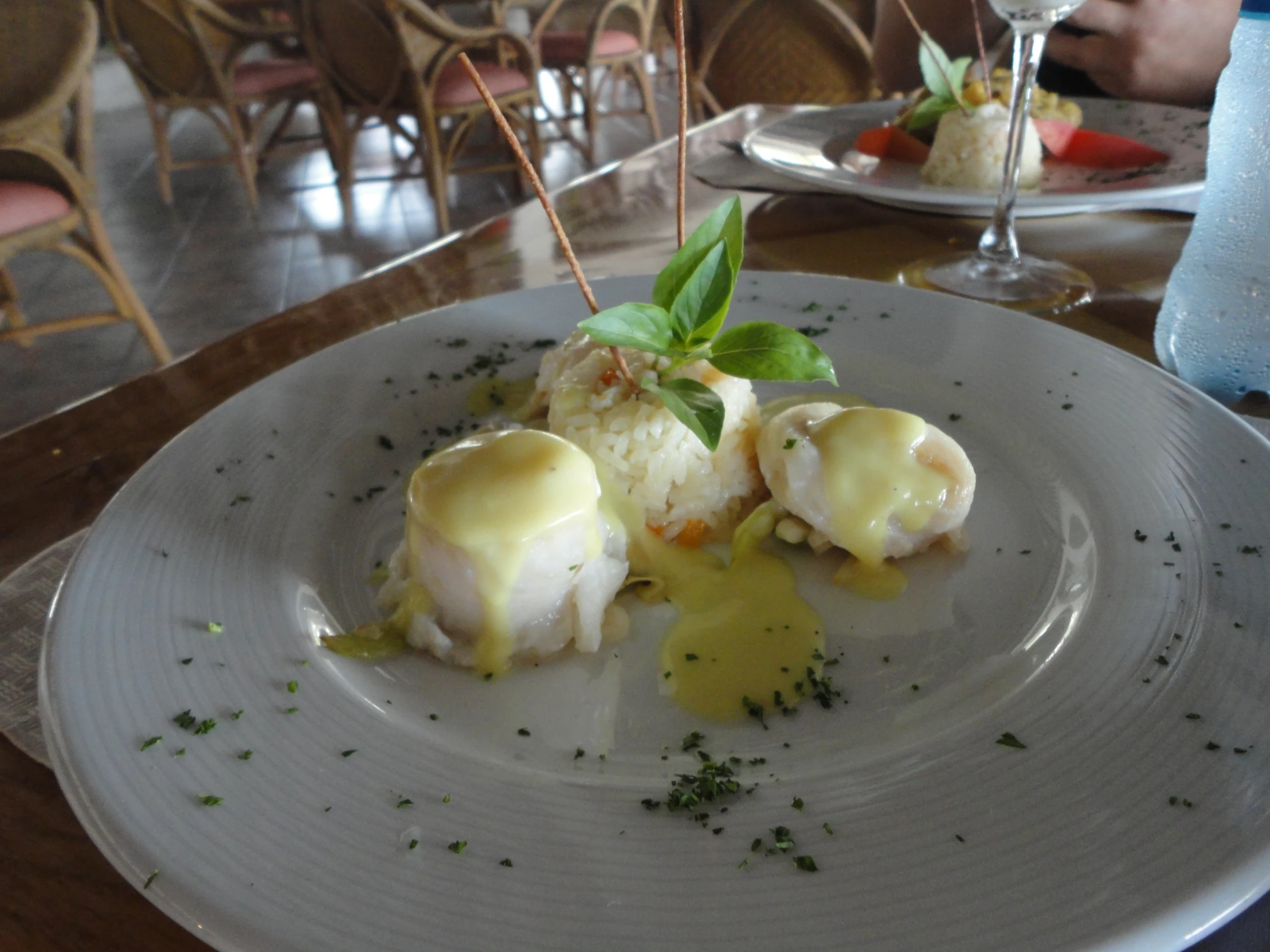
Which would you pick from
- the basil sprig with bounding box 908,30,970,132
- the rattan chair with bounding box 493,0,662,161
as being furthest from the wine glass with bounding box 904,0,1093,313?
the rattan chair with bounding box 493,0,662,161

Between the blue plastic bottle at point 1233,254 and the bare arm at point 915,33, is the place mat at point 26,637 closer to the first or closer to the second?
the blue plastic bottle at point 1233,254

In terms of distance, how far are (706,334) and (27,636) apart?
0.73 meters

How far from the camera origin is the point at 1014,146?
1305 millimetres

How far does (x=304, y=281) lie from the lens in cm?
405

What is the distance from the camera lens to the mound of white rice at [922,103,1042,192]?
1.67 metres

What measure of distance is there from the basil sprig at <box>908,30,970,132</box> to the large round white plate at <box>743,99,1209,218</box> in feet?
0.41

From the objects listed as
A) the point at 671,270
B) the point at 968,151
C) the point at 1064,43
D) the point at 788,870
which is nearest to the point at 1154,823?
the point at 788,870

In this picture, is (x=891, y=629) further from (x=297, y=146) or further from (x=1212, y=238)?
(x=297, y=146)

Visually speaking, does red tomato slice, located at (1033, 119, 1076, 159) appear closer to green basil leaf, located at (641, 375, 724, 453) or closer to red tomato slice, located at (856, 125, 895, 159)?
red tomato slice, located at (856, 125, 895, 159)

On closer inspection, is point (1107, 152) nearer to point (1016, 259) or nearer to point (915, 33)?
point (1016, 259)

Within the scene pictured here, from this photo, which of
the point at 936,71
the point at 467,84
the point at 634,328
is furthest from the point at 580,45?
the point at 634,328

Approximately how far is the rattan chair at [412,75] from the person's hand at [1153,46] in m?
2.46

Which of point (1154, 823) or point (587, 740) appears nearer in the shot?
point (1154, 823)

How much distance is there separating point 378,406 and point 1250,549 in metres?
1.00
